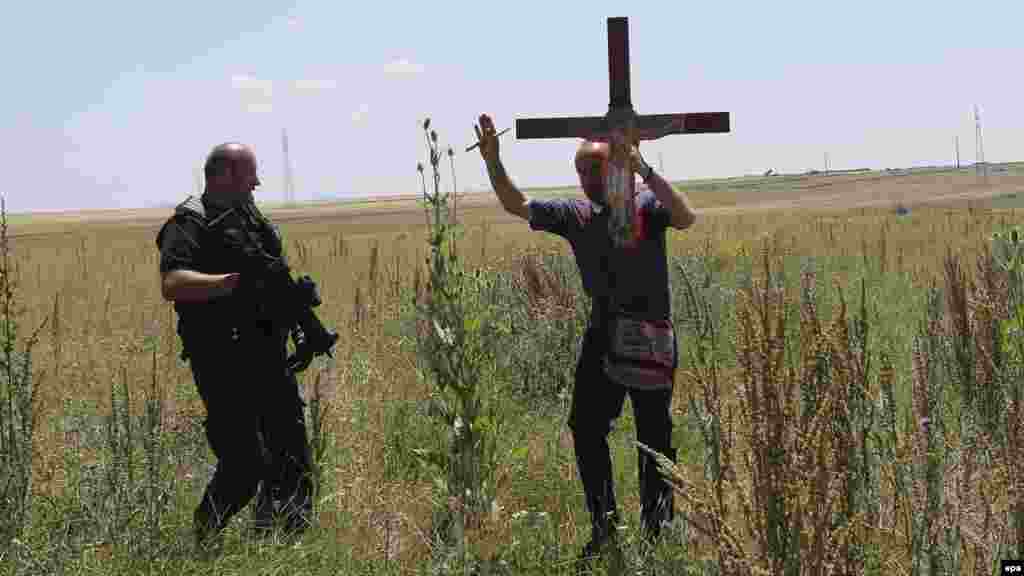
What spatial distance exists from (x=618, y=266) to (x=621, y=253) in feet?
0.18

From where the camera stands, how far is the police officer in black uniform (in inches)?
146

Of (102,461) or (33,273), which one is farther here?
(33,273)

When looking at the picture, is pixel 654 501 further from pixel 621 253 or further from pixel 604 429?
pixel 621 253

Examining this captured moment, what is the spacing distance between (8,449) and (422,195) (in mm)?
1857

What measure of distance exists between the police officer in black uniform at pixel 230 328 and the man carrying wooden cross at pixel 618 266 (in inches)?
41.0

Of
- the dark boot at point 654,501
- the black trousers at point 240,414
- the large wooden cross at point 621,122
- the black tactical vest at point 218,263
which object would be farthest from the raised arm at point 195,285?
the dark boot at point 654,501

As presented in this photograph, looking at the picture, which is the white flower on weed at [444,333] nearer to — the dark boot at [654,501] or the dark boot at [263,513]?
the dark boot at [654,501]

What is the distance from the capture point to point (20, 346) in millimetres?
8312

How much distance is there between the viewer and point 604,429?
374cm

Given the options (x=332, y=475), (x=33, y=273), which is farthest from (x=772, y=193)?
(x=332, y=475)

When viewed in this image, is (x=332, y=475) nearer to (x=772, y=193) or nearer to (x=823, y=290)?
(x=823, y=290)

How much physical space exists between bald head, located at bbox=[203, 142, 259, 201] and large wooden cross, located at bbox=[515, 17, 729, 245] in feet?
4.08

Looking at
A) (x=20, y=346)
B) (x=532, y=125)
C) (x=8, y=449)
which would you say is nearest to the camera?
(x=8, y=449)

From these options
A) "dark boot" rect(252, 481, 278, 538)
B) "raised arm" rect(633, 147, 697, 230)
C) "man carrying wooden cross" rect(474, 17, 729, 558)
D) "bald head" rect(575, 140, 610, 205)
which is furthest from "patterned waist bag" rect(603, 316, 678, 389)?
"dark boot" rect(252, 481, 278, 538)
